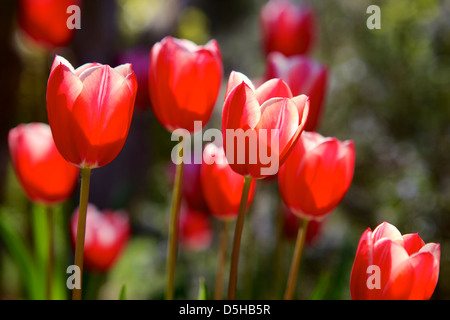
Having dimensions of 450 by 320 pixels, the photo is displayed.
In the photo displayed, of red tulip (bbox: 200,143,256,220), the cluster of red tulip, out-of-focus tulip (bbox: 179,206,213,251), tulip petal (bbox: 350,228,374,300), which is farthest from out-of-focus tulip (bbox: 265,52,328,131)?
out-of-focus tulip (bbox: 179,206,213,251)

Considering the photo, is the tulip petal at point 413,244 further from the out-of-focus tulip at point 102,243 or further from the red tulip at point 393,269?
the out-of-focus tulip at point 102,243

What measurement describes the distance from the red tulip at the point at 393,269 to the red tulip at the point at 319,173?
0.25ft

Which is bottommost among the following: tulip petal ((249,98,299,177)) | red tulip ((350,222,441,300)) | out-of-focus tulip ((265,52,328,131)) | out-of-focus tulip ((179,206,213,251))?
out-of-focus tulip ((179,206,213,251))

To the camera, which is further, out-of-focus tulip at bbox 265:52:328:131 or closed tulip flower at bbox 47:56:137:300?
out-of-focus tulip at bbox 265:52:328:131

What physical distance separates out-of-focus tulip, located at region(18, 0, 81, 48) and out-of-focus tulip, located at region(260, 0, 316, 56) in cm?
34

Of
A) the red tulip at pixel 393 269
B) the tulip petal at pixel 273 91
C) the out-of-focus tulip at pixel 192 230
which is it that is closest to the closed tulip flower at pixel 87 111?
the tulip petal at pixel 273 91

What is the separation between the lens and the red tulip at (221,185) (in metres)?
0.48

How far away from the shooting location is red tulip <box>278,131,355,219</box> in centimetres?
42

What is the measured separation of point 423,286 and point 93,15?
113 centimetres

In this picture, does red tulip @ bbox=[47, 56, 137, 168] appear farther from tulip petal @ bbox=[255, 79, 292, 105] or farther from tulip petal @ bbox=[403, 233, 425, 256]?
tulip petal @ bbox=[403, 233, 425, 256]

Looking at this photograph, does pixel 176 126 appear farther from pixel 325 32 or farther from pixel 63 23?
pixel 325 32

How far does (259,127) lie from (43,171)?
0.27 m

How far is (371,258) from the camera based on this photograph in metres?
0.35

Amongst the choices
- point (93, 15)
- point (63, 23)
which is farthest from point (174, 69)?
point (93, 15)
